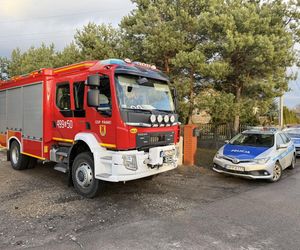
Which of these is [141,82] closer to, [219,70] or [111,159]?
[111,159]

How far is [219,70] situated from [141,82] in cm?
577

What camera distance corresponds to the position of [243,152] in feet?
27.3

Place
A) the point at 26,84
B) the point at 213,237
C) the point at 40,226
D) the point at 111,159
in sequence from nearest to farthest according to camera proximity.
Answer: the point at 213,237 < the point at 40,226 < the point at 111,159 < the point at 26,84

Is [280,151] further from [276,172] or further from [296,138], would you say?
[296,138]

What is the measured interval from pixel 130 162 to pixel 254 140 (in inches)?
198

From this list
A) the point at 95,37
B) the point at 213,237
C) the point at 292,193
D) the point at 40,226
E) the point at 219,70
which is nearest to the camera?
the point at 213,237

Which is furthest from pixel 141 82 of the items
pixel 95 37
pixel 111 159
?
pixel 95 37

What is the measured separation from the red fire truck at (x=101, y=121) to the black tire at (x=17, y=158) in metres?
0.73

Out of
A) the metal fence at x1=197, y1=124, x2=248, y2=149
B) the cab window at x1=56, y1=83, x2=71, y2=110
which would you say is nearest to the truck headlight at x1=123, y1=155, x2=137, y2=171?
the cab window at x1=56, y1=83, x2=71, y2=110

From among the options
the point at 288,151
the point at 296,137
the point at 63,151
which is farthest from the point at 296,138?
the point at 63,151

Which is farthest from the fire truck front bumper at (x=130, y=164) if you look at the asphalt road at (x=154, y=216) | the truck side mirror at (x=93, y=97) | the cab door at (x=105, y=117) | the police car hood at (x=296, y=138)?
the police car hood at (x=296, y=138)

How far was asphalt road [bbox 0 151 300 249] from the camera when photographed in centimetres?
426

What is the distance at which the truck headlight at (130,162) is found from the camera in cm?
570

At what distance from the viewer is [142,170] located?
235 inches
